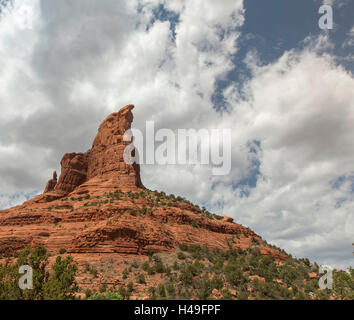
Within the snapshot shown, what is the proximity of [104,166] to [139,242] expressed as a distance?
3087 cm

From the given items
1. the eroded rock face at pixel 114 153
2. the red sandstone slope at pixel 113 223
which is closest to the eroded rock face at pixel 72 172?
the eroded rock face at pixel 114 153

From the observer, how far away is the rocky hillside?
1210 inches

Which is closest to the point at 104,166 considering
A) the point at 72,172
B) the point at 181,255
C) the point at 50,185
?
the point at 72,172

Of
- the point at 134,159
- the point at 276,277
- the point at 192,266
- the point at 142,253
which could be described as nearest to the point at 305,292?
the point at 276,277

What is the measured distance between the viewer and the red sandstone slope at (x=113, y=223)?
37031mm

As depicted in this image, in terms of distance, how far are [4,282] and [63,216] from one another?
27.3 metres

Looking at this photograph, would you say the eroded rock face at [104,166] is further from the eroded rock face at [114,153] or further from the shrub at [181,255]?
the shrub at [181,255]

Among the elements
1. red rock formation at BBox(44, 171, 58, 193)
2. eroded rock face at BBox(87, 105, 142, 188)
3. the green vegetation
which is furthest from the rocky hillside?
red rock formation at BBox(44, 171, 58, 193)

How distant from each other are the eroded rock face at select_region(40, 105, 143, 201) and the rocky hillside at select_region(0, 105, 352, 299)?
0.43 m

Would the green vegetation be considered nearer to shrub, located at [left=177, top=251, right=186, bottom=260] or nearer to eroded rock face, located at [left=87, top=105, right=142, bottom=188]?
shrub, located at [left=177, top=251, right=186, bottom=260]

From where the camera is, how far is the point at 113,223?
38.2 m
